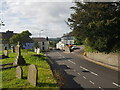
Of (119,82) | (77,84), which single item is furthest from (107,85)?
(77,84)

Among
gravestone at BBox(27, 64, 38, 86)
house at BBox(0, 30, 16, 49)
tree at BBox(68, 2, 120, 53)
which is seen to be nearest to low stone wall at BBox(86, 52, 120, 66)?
tree at BBox(68, 2, 120, 53)

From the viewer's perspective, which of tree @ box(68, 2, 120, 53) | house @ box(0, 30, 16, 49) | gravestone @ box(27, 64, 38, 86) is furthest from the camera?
house @ box(0, 30, 16, 49)

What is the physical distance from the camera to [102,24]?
18.5 m

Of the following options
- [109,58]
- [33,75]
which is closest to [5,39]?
[109,58]

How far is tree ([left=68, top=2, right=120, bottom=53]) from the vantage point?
19.1m

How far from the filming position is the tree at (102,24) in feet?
62.6

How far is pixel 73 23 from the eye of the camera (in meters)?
26.1

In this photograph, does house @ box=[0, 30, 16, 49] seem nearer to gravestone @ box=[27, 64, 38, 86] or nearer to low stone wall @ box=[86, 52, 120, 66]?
low stone wall @ box=[86, 52, 120, 66]

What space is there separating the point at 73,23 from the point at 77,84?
1647 cm

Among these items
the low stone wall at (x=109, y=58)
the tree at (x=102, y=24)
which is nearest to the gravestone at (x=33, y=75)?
the tree at (x=102, y=24)

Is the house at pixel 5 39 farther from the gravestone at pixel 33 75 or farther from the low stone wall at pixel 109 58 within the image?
the gravestone at pixel 33 75

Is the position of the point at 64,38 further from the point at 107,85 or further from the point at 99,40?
the point at 107,85

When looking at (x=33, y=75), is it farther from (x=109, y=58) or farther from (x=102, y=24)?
(x=109, y=58)

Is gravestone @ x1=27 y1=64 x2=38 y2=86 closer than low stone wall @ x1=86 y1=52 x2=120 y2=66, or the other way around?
gravestone @ x1=27 y1=64 x2=38 y2=86
